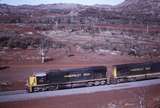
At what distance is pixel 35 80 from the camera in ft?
36.2

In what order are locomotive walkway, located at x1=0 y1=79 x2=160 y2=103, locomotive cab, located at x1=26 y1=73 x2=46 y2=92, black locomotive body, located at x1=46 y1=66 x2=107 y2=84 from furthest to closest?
black locomotive body, located at x1=46 y1=66 x2=107 y2=84 < locomotive cab, located at x1=26 y1=73 x2=46 y2=92 < locomotive walkway, located at x1=0 y1=79 x2=160 y2=103

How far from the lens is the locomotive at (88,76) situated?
11.2m

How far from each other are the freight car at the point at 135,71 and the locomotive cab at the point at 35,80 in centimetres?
263

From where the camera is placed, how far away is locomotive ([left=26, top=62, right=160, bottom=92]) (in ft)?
36.8

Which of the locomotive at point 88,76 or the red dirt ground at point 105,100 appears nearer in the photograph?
the red dirt ground at point 105,100

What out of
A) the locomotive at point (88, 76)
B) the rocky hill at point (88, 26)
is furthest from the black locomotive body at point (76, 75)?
the rocky hill at point (88, 26)

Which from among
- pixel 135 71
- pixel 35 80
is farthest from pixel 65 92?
pixel 135 71

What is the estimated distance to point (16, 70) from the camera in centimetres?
1041

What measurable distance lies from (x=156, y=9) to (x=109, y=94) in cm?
407

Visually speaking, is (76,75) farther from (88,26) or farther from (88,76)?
(88,26)

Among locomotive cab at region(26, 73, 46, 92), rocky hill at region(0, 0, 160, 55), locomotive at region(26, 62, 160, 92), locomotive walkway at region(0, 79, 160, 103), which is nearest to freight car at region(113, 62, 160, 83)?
locomotive at region(26, 62, 160, 92)

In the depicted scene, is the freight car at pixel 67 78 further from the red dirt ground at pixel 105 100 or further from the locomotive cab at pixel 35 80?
the red dirt ground at pixel 105 100

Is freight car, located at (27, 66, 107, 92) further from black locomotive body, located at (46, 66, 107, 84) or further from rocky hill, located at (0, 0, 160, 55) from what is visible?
rocky hill, located at (0, 0, 160, 55)

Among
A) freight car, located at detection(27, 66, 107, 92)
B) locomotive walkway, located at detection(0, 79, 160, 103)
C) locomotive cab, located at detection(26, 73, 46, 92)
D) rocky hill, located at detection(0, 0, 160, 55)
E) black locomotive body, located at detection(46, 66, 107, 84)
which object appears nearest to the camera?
locomotive walkway, located at detection(0, 79, 160, 103)
